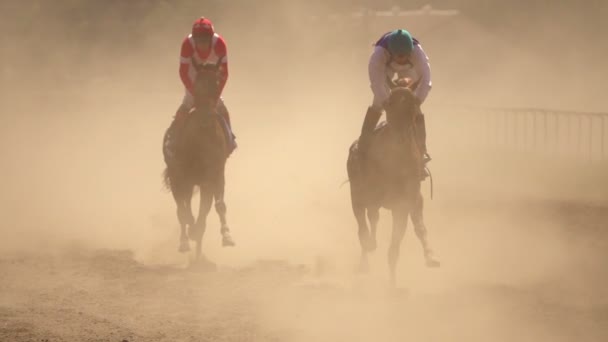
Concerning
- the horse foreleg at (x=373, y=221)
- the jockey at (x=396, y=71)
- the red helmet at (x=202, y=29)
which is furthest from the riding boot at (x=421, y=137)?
the red helmet at (x=202, y=29)

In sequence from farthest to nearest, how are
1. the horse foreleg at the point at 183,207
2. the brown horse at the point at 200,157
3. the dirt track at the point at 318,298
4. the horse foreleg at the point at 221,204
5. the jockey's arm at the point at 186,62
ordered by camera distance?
the horse foreleg at the point at 183,207 → the horse foreleg at the point at 221,204 → the jockey's arm at the point at 186,62 → the brown horse at the point at 200,157 → the dirt track at the point at 318,298

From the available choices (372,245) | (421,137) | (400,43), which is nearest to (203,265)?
(372,245)

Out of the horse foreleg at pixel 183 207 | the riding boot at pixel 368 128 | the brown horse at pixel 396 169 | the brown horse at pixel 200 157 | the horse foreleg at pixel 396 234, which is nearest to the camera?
the brown horse at pixel 396 169

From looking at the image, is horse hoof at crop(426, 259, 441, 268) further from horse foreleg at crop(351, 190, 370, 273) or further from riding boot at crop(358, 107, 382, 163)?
riding boot at crop(358, 107, 382, 163)

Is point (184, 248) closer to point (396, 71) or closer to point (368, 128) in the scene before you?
point (368, 128)

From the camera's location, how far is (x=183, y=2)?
52.8m

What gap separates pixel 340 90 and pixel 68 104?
10.9 meters

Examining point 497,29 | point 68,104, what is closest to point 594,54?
point 497,29

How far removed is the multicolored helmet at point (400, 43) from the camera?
12.3 metres

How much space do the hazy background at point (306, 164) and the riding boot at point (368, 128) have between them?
1.58 metres

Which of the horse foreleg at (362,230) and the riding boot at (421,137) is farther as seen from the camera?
the horse foreleg at (362,230)

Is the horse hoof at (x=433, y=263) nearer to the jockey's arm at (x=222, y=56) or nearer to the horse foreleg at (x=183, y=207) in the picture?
the horse foreleg at (x=183, y=207)

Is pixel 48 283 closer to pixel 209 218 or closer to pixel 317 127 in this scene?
pixel 209 218

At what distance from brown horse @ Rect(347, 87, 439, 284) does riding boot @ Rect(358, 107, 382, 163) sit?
7cm
